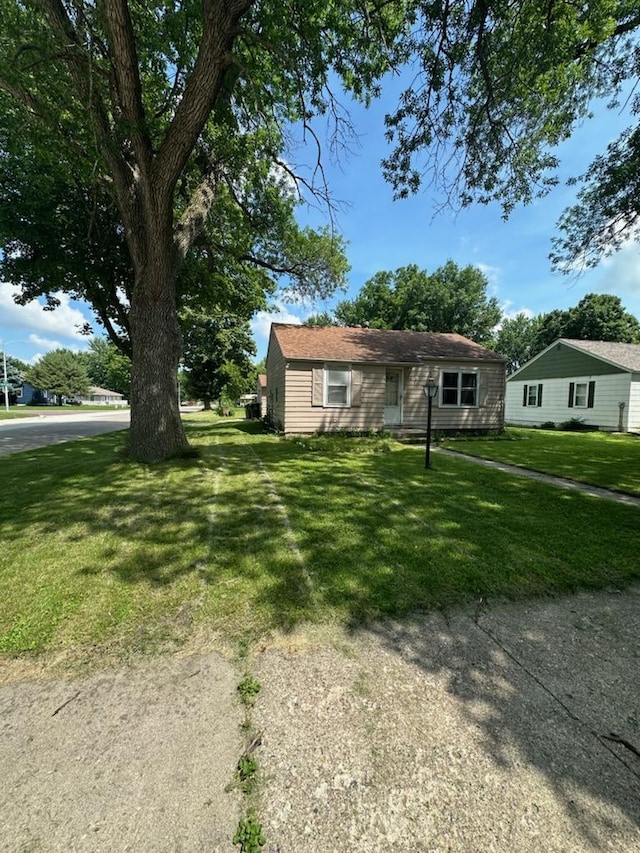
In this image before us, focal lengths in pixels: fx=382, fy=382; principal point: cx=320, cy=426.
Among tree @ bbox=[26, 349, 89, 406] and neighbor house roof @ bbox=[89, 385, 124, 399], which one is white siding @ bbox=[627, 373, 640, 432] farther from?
neighbor house roof @ bbox=[89, 385, 124, 399]

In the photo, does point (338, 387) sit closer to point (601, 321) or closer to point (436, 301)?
point (436, 301)

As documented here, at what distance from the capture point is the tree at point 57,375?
57.6 meters

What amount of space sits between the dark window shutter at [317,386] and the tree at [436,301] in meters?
21.4

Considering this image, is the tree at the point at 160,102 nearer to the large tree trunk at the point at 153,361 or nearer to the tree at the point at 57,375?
the large tree trunk at the point at 153,361

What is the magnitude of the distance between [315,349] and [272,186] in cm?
480

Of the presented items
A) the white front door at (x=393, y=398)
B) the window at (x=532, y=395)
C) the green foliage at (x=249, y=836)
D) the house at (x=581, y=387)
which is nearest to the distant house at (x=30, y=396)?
the white front door at (x=393, y=398)

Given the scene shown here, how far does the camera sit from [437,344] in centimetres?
1473

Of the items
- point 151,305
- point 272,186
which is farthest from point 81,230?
point 151,305

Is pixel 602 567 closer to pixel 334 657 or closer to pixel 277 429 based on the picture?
pixel 334 657

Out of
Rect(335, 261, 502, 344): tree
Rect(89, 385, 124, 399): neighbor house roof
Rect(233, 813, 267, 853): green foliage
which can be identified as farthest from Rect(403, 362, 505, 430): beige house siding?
Rect(89, 385, 124, 399): neighbor house roof

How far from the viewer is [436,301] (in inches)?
1220

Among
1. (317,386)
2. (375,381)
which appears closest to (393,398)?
(375,381)

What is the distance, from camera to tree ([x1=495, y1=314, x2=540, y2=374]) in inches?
1692

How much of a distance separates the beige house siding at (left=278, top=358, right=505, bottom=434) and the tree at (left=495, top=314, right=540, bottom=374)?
108 feet
